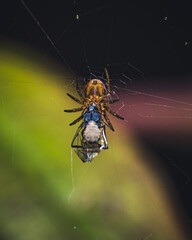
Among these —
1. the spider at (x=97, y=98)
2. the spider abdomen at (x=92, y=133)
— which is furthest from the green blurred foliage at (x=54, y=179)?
the spider abdomen at (x=92, y=133)

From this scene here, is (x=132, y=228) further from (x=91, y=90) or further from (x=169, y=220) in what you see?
(x=91, y=90)

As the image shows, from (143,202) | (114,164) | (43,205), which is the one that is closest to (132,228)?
(143,202)

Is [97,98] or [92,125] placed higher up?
[97,98]

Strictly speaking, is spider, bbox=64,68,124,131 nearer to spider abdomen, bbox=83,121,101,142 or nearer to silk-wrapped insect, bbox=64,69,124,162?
silk-wrapped insect, bbox=64,69,124,162

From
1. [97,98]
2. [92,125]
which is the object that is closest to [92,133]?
[92,125]

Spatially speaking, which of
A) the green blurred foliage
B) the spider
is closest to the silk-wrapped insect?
the spider

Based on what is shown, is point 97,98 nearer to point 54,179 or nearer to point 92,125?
point 92,125

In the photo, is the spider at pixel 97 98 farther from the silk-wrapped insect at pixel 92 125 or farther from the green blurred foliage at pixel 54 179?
the green blurred foliage at pixel 54 179

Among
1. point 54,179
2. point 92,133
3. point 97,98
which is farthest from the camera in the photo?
point 54,179
